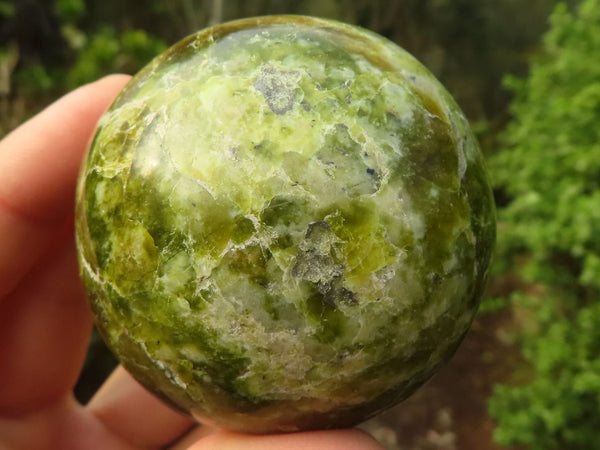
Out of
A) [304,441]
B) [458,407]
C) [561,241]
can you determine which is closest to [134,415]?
[304,441]

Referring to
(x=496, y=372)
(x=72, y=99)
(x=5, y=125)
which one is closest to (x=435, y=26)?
(x=496, y=372)

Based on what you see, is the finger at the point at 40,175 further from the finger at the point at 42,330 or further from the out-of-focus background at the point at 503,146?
the out-of-focus background at the point at 503,146

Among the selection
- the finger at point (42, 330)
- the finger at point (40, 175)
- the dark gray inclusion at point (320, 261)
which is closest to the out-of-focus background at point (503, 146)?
the finger at point (42, 330)

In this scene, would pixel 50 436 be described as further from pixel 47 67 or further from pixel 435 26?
pixel 435 26

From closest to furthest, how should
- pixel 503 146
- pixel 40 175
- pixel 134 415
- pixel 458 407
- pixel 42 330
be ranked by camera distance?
pixel 40 175
pixel 42 330
pixel 134 415
pixel 458 407
pixel 503 146

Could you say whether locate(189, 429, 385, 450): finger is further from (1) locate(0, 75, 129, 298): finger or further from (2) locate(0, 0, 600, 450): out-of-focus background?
(2) locate(0, 0, 600, 450): out-of-focus background

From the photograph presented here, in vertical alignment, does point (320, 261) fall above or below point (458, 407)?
above

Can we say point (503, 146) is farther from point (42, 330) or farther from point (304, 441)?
point (304, 441)
